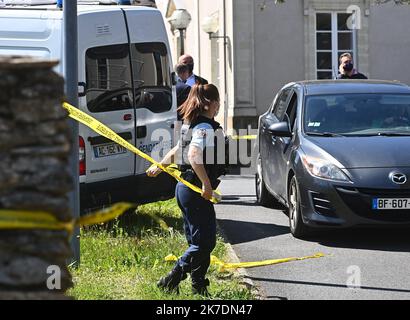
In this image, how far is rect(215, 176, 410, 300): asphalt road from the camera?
671 centimetres

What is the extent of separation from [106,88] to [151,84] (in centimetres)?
75

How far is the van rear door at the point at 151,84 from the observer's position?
30.9ft

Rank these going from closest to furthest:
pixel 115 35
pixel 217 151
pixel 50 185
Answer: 1. pixel 50 185
2. pixel 217 151
3. pixel 115 35

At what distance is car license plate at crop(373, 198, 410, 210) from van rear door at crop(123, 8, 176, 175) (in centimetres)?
261

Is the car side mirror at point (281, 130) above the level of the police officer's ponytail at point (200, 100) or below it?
below

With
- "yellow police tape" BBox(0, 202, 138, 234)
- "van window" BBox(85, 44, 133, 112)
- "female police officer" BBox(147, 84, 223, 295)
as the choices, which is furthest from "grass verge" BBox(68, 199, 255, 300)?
"yellow police tape" BBox(0, 202, 138, 234)

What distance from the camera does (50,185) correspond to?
3.01m

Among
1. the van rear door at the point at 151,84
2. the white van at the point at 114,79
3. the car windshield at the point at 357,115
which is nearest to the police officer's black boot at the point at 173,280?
the white van at the point at 114,79

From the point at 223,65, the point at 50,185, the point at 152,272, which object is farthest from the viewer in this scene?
the point at 223,65

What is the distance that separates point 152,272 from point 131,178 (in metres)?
2.40

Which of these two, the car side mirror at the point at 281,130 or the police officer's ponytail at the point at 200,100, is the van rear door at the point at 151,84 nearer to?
the car side mirror at the point at 281,130

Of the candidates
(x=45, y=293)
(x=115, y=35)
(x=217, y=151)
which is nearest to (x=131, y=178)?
(x=115, y=35)

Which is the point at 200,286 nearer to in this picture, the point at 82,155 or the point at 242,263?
the point at 242,263

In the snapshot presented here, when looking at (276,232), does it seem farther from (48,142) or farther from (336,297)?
(48,142)
